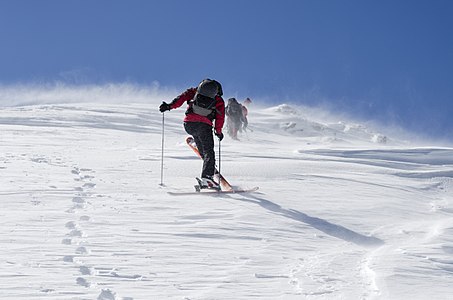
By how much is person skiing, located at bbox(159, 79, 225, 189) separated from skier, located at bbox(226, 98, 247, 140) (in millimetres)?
15434

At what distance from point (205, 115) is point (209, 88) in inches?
20.6

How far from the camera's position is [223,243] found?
575cm

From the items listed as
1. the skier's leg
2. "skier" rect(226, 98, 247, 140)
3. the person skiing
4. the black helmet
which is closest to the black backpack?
the person skiing

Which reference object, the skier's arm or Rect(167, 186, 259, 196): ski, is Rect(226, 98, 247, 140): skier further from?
Rect(167, 186, 259, 196): ski

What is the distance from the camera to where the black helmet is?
929 centimetres

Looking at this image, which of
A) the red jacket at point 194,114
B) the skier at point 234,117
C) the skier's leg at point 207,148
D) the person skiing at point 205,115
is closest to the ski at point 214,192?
the person skiing at point 205,115

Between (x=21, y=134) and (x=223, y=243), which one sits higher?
(x=21, y=134)

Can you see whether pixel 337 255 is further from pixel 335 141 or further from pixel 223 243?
pixel 335 141

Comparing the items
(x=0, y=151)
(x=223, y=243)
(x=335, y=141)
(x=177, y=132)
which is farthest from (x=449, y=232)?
(x=335, y=141)

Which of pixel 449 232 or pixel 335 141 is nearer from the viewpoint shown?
pixel 449 232

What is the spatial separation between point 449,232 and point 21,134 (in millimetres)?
16790

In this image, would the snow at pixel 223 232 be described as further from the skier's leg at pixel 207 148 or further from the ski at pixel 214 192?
the skier's leg at pixel 207 148

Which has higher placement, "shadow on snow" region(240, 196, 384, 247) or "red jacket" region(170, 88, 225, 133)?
"red jacket" region(170, 88, 225, 133)

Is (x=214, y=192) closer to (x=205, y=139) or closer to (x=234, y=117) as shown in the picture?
(x=205, y=139)
